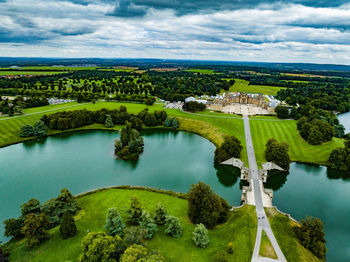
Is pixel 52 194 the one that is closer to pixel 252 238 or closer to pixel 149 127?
pixel 252 238

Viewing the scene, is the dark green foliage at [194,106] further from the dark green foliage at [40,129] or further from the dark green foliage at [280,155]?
the dark green foliage at [40,129]

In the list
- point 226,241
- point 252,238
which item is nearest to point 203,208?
point 226,241

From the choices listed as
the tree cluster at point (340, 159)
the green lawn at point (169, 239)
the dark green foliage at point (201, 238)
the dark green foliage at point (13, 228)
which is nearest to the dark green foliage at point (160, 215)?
the green lawn at point (169, 239)

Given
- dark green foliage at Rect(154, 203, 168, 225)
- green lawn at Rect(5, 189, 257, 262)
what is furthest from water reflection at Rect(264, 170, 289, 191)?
dark green foliage at Rect(154, 203, 168, 225)

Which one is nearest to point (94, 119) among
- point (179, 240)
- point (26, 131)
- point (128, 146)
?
point (26, 131)

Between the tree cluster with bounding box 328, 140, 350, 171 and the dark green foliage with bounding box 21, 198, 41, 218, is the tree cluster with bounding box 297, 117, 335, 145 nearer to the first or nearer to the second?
the tree cluster with bounding box 328, 140, 350, 171

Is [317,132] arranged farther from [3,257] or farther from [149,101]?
[3,257]
